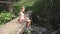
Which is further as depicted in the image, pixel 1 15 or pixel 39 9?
pixel 39 9

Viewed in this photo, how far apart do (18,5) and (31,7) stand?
1871 mm

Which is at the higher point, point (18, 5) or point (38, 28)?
point (18, 5)

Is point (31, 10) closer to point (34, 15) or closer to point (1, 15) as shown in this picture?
point (34, 15)

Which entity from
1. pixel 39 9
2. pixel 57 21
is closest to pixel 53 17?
pixel 57 21

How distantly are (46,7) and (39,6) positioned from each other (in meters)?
0.66

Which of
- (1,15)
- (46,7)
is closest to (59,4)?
(46,7)

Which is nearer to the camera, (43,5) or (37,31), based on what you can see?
(37,31)

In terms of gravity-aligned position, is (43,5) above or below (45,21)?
above

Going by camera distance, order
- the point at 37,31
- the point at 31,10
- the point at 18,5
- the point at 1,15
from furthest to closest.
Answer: the point at 31,10
the point at 18,5
the point at 37,31
the point at 1,15

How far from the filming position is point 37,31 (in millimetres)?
14547

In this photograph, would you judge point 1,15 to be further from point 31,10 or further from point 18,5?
point 31,10

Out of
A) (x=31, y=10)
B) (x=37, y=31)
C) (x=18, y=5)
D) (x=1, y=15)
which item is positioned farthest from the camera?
(x=31, y=10)

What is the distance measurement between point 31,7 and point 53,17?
2.31 metres

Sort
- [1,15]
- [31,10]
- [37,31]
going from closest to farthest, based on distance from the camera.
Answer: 1. [1,15]
2. [37,31]
3. [31,10]
